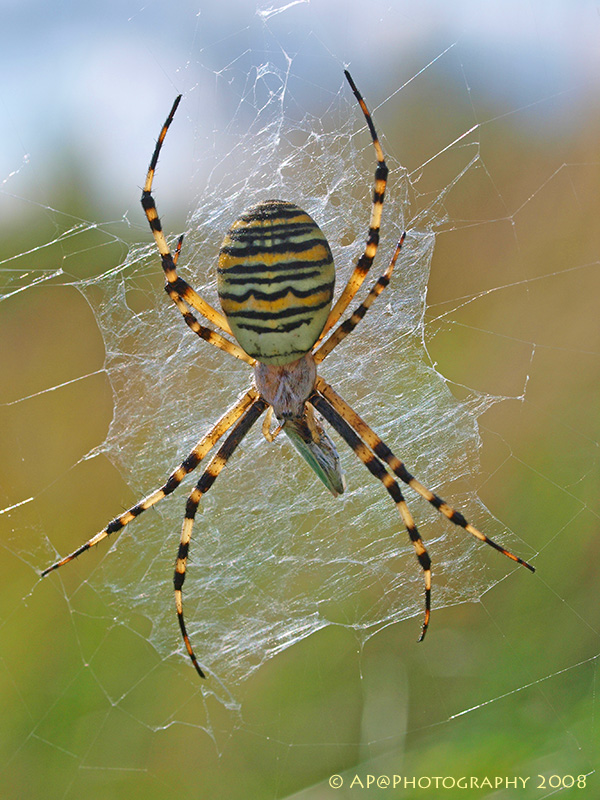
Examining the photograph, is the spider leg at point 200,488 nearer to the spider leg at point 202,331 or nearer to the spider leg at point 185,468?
the spider leg at point 185,468

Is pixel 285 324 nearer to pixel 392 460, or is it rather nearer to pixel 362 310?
pixel 362 310

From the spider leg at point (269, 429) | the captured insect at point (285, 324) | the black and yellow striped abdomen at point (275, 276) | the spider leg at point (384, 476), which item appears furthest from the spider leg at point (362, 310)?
the spider leg at point (269, 429)

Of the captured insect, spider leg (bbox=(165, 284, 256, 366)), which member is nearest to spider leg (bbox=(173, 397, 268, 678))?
the captured insect

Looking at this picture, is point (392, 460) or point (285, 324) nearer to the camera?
point (285, 324)

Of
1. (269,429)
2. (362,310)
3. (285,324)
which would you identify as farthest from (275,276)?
(269,429)

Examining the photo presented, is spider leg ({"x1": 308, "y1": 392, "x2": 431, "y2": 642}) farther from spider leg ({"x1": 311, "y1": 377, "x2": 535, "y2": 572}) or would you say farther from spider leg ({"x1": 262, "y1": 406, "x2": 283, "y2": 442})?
spider leg ({"x1": 262, "y1": 406, "x2": 283, "y2": 442})
